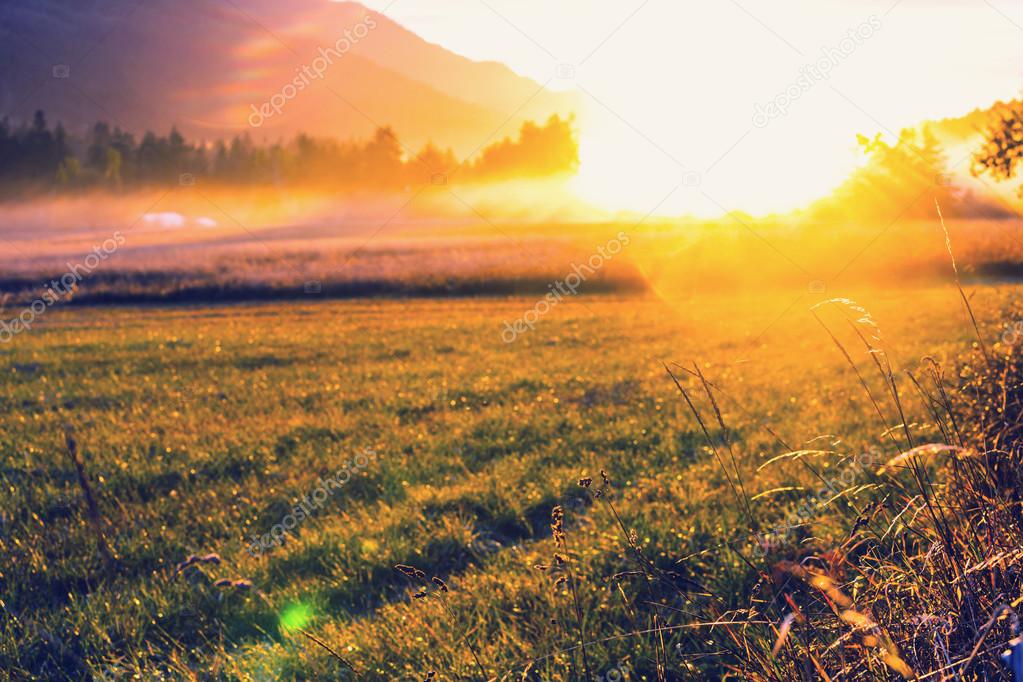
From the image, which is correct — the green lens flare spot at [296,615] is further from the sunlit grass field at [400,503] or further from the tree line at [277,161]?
the tree line at [277,161]

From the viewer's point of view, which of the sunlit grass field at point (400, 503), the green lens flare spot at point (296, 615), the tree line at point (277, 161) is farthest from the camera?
the tree line at point (277, 161)

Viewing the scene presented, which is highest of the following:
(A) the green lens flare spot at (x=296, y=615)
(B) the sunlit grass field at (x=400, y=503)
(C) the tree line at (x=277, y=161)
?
(C) the tree line at (x=277, y=161)

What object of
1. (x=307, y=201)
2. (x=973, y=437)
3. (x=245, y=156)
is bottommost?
(x=973, y=437)

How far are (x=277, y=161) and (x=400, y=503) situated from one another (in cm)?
9492

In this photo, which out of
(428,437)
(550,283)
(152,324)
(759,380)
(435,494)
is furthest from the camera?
(550,283)

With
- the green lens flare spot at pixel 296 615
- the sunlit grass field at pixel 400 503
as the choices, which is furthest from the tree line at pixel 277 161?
the green lens flare spot at pixel 296 615

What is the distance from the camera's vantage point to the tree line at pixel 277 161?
82.9 meters

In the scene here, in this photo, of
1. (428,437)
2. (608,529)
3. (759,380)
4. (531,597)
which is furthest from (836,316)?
(531,597)

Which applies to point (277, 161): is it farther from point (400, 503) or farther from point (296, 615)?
point (296, 615)

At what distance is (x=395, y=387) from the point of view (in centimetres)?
996

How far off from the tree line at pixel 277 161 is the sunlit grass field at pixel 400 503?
73515mm

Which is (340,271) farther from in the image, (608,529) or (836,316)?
(608,529)

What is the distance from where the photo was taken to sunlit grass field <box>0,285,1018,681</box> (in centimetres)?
368

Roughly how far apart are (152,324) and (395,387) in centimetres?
1352
